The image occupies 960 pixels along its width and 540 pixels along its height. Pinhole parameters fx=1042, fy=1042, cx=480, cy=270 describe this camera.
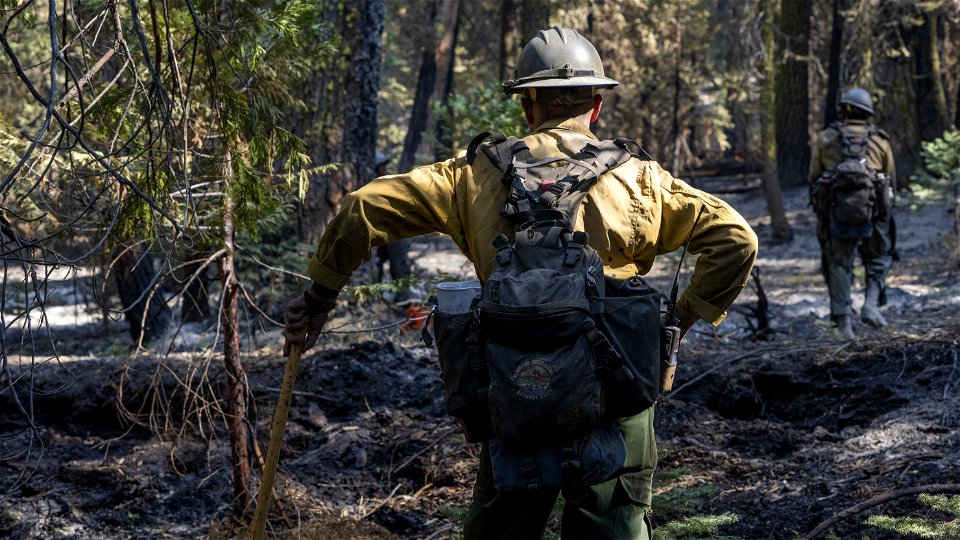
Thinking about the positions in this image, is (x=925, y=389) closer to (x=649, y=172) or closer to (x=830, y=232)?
(x=830, y=232)

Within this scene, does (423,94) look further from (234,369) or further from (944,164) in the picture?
(234,369)

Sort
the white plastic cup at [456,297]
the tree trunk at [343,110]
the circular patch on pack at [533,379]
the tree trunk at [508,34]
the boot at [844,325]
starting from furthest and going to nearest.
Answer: the tree trunk at [508,34] < the boot at [844,325] < the tree trunk at [343,110] < the white plastic cup at [456,297] < the circular patch on pack at [533,379]

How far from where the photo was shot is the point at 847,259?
9430 millimetres

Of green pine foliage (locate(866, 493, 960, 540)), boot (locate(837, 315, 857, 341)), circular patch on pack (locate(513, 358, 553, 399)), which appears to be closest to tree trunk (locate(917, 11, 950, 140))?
boot (locate(837, 315, 857, 341))

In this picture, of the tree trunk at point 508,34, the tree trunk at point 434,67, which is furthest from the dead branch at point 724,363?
the tree trunk at point 434,67

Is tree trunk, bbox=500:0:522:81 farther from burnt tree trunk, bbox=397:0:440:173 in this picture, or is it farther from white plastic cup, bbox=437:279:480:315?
white plastic cup, bbox=437:279:480:315

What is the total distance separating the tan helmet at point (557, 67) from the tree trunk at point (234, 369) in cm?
208

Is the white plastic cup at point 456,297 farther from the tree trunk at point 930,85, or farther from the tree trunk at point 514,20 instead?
the tree trunk at point 930,85

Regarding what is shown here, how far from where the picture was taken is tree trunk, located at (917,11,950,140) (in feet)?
57.4

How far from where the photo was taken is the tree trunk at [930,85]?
17.5 metres

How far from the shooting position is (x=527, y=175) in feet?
10.7

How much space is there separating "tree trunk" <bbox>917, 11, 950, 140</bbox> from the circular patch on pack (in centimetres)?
1662

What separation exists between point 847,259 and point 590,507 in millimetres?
6978

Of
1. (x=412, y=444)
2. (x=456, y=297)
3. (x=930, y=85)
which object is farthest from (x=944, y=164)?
(x=456, y=297)
